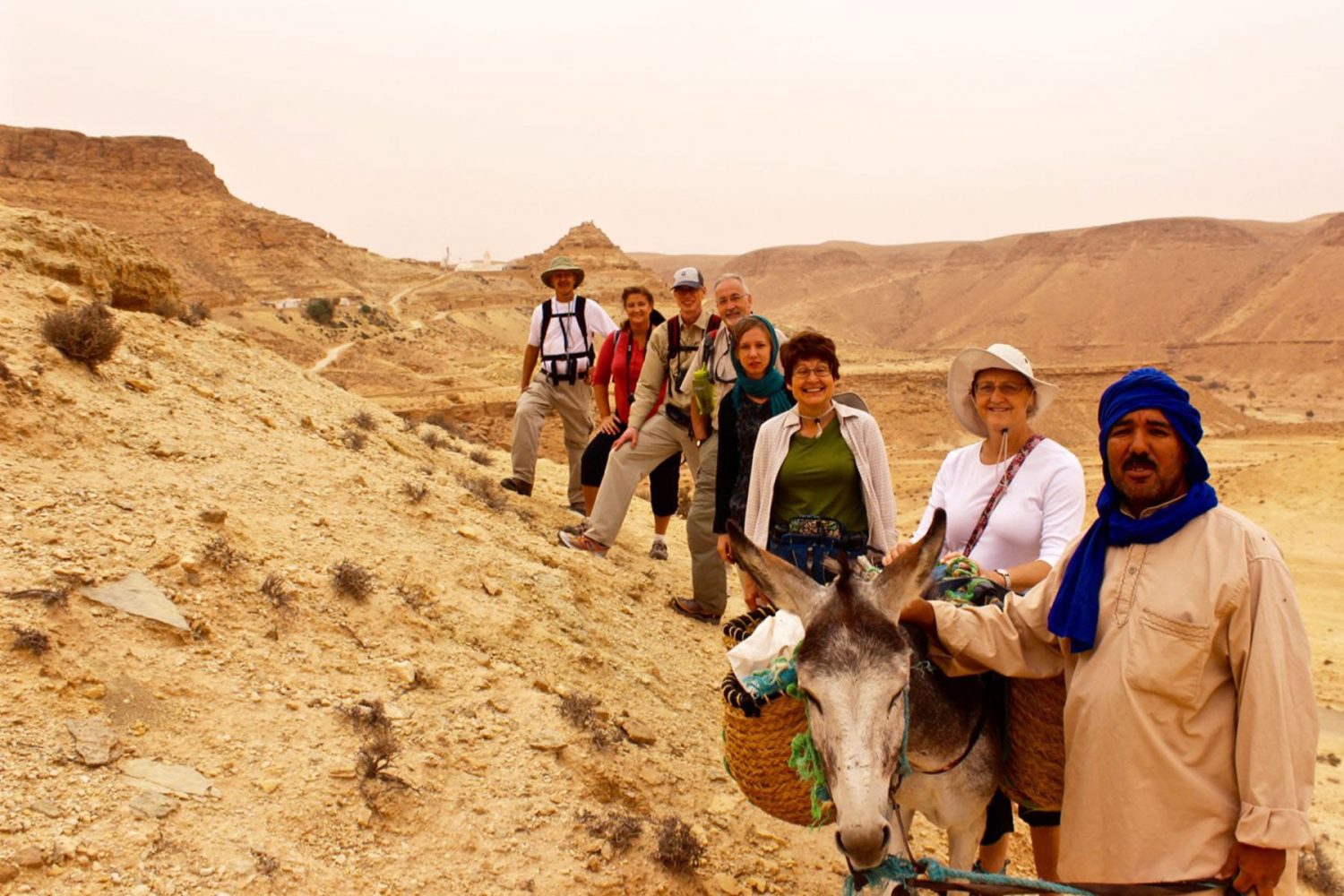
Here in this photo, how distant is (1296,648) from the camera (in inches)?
84.7

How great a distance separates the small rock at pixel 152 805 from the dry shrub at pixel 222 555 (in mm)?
1550

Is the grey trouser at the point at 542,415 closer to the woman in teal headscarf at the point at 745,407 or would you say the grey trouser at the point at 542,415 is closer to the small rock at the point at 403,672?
the woman in teal headscarf at the point at 745,407

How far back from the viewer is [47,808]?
2.87 meters

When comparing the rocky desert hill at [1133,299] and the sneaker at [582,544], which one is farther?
the rocky desert hill at [1133,299]

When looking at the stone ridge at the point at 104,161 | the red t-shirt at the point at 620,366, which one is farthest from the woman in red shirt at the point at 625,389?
the stone ridge at the point at 104,161

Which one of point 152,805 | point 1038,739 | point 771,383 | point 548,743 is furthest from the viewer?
point 771,383

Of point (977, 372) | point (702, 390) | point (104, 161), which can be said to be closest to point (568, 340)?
point (702, 390)

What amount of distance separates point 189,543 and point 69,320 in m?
2.80

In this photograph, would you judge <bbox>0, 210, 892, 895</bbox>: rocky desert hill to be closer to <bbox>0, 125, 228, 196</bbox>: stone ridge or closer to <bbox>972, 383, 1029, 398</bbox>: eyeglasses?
<bbox>972, 383, 1029, 398</bbox>: eyeglasses

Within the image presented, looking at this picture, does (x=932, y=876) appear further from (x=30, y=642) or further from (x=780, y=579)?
(x=30, y=642)

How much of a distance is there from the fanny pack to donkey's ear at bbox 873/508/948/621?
1.44 meters

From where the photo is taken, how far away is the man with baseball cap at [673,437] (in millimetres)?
6141

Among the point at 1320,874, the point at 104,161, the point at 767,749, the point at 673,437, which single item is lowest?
the point at 1320,874

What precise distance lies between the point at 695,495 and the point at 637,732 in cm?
188
